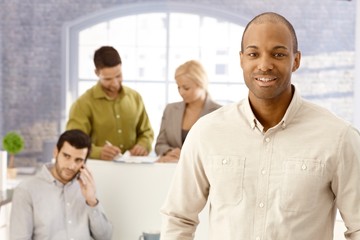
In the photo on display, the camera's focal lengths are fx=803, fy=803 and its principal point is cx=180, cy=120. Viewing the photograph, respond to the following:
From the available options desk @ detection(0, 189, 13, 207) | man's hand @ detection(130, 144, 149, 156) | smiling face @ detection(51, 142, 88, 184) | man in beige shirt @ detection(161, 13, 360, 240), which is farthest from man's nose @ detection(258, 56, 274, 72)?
desk @ detection(0, 189, 13, 207)

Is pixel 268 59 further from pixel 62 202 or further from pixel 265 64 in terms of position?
pixel 62 202

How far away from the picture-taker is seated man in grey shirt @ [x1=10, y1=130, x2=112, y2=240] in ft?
11.2

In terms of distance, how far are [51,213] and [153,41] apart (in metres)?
4.87

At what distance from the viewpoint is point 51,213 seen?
3.50m

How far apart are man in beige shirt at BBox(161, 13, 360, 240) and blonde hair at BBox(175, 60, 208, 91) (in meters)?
2.08

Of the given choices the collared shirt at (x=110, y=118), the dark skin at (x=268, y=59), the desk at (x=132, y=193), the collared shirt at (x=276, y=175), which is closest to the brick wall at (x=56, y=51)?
the collared shirt at (x=110, y=118)

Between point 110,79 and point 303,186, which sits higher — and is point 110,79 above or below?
above

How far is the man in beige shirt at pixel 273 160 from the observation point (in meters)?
1.58

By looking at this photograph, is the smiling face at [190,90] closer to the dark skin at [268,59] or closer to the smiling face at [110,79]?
the smiling face at [110,79]

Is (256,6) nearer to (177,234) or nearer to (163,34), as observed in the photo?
(163,34)

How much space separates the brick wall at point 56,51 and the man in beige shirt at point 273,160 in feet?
21.6

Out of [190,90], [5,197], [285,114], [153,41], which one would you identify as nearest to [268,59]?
[285,114]

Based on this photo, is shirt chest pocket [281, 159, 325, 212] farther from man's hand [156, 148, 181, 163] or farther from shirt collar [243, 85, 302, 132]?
man's hand [156, 148, 181, 163]

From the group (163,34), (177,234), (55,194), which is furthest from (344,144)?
(163,34)
